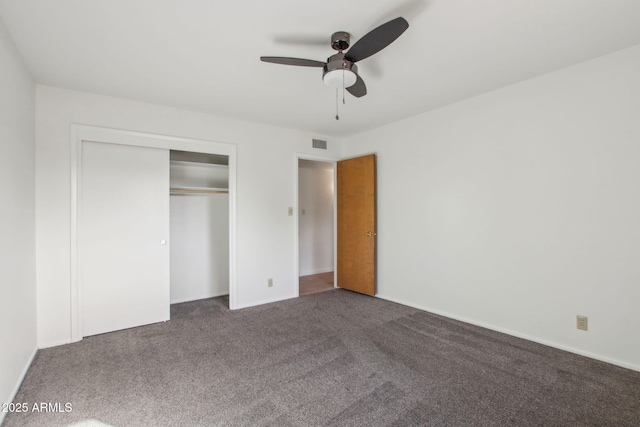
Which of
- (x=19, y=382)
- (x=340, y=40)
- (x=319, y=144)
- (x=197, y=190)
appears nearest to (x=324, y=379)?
(x=19, y=382)

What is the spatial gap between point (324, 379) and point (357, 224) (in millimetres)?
2542

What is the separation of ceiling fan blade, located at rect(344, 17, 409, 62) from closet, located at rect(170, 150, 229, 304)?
255 centimetres

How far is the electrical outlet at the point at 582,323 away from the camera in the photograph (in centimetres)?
241

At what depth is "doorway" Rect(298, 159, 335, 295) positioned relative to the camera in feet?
18.9

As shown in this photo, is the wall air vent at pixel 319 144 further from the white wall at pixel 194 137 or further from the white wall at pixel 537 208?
the white wall at pixel 537 208

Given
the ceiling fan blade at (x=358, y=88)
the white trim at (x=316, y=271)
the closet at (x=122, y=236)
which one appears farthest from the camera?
the white trim at (x=316, y=271)

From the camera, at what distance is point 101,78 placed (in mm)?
2590

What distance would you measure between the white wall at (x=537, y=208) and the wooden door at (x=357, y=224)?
0.51 meters

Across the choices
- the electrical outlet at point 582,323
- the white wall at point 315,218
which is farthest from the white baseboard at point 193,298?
the electrical outlet at point 582,323

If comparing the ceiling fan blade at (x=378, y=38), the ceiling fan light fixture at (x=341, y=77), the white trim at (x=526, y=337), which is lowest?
the white trim at (x=526, y=337)

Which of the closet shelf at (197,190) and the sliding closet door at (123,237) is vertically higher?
the closet shelf at (197,190)

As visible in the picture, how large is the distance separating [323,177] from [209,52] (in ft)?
13.1

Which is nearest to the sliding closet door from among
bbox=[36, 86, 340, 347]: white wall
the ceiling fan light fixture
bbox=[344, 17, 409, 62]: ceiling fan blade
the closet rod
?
bbox=[36, 86, 340, 347]: white wall

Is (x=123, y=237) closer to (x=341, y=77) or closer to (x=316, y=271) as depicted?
(x=341, y=77)
